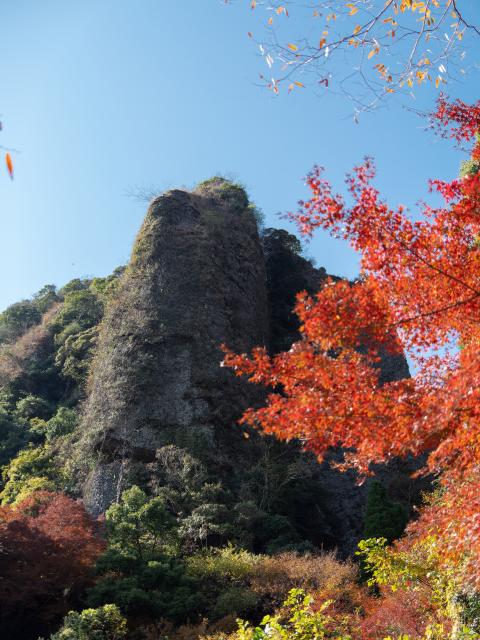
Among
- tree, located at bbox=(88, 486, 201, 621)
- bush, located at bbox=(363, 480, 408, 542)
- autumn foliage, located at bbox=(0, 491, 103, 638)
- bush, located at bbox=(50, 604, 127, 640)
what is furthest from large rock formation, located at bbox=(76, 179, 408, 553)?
bush, located at bbox=(50, 604, 127, 640)

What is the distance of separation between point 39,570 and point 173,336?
14102mm

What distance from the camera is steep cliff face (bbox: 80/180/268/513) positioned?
22125 millimetres

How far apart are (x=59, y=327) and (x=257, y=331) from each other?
14.6 meters

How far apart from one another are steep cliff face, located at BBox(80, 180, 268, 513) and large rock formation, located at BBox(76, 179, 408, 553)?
55 mm

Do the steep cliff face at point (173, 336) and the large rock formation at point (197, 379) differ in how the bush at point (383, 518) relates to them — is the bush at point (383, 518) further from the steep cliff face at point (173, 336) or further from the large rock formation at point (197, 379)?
the steep cliff face at point (173, 336)

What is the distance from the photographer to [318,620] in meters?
6.37

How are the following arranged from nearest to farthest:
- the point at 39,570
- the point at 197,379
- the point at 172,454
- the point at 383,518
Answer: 1. the point at 39,570
2. the point at 383,518
3. the point at 172,454
4. the point at 197,379

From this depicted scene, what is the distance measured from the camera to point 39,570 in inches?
498

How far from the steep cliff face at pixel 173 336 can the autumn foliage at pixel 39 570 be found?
5644 millimetres

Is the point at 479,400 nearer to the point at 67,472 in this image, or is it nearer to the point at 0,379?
the point at 67,472

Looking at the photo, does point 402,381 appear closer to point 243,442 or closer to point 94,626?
point 94,626

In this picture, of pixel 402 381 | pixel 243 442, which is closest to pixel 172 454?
pixel 243 442

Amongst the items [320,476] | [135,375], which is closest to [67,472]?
[135,375]

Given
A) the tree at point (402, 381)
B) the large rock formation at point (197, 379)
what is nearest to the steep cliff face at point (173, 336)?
the large rock formation at point (197, 379)
